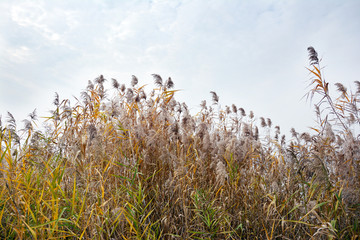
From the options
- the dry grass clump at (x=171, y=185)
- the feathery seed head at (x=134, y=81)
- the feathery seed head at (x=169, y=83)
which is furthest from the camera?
the feathery seed head at (x=134, y=81)

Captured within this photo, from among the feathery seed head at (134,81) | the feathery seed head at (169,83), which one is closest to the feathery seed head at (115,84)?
the feathery seed head at (134,81)

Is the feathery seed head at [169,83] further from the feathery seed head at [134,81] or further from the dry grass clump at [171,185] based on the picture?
the feathery seed head at [134,81]

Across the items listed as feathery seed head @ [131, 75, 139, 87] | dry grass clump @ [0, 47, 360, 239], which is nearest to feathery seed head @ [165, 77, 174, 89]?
dry grass clump @ [0, 47, 360, 239]

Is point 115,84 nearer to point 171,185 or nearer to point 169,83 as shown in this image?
point 169,83

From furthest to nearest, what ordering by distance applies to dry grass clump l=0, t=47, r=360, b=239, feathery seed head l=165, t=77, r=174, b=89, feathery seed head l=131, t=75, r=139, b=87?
feathery seed head l=131, t=75, r=139, b=87, feathery seed head l=165, t=77, r=174, b=89, dry grass clump l=0, t=47, r=360, b=239

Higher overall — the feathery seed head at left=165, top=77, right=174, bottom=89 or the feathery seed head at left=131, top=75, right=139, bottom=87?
the feathery seed head at left=131, top=75, right=139, bottom=87

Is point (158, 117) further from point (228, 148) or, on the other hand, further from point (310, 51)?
point (310, 51)

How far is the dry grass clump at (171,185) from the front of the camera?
246cm

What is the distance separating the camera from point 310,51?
3.49 meters

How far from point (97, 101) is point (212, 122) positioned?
6.35 feet

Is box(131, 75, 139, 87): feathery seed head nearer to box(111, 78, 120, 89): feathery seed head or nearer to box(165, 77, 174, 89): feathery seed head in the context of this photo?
box(111, 78, 120, 89): feathery seed head

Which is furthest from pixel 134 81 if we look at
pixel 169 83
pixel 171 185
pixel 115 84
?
pixel 171 185

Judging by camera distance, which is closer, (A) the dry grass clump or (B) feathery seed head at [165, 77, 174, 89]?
(A) the dry grass clump

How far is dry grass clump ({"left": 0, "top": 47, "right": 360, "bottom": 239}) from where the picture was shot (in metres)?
2.46
